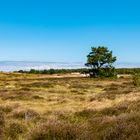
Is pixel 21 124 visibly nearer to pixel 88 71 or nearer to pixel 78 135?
pixel 78 135

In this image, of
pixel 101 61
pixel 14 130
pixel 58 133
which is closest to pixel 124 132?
pixel 58 133

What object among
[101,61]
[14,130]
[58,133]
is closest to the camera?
[58,133]

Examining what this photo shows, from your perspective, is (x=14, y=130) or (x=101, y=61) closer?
(x=14, y=130)

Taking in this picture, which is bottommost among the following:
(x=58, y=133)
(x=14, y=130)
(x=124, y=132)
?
(x=14, y=130)

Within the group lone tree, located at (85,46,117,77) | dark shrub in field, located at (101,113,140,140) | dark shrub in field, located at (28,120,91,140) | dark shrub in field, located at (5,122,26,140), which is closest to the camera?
dark shrub in field, located at (101,113,140,140)

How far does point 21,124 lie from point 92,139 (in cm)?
355

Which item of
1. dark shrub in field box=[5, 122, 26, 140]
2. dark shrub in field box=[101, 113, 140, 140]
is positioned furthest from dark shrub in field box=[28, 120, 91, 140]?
dark shrub in field box=[5, 122, 26, 140]

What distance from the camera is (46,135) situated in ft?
36.2

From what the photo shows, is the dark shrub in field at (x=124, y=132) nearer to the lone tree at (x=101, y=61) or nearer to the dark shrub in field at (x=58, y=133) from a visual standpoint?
the dark shrub in field at (x=58, y=133)

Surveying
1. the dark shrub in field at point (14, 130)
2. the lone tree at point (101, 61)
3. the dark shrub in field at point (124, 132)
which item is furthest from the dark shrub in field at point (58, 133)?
the lone tree at point (101, 61)

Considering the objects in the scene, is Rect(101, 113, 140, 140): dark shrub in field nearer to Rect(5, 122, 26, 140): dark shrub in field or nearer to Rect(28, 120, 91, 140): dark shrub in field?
Rect(28, 120, 91, 140): dark shrub in field

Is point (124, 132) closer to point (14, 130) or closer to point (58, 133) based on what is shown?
point (58, 133)

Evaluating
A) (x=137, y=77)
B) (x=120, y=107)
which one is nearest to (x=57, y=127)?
(x=120, y=107)

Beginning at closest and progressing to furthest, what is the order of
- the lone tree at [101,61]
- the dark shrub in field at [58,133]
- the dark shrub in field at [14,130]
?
the dark shrub in field at [58,133] → the dark shrub in field at [14,130] → the lone tree at [101,61]
